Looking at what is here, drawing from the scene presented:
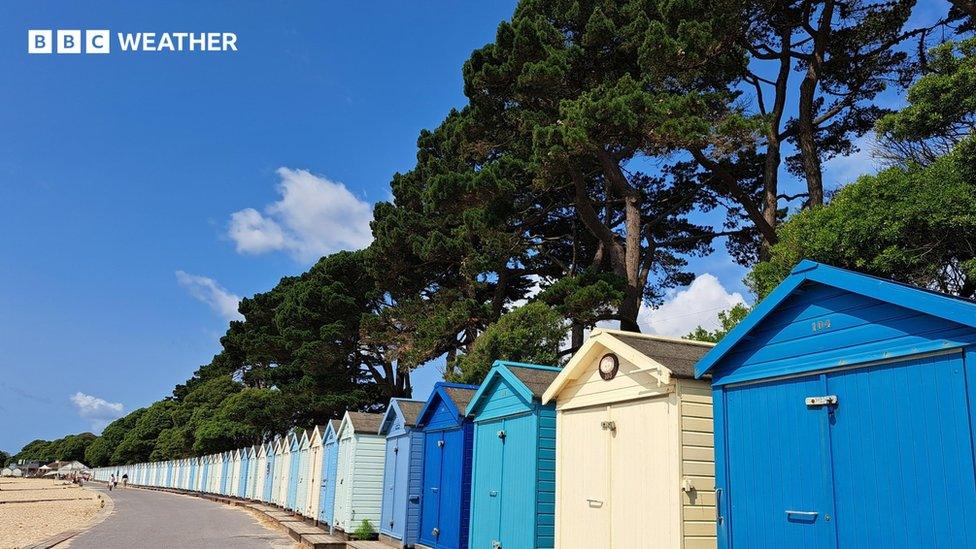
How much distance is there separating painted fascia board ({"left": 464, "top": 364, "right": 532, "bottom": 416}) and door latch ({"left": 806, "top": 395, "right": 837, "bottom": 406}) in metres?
4.76

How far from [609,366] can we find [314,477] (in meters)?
16.1

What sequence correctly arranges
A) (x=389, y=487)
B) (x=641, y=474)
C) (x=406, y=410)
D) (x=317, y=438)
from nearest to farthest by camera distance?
(x=641, y=474) → (x=406, y=410) → (x=389, y=487) → (x=317, y=438)

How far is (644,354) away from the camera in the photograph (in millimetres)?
8469

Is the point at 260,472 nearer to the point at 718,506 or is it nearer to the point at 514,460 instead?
the point at 514,460

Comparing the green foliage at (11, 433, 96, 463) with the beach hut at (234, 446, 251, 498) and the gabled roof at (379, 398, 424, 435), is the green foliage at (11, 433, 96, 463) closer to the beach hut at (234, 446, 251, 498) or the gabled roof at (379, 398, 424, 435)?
the beach hut at (234, 446, 251, 498)

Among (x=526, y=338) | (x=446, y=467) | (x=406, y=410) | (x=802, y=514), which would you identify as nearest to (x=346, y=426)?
(x=406, y=410)

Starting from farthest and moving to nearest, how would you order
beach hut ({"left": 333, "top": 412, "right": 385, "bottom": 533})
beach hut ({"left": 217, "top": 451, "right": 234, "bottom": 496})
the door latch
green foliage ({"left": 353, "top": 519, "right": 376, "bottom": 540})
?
beach hut ({"left": 217, "top": 451, "right": 234, "bottom": 496}) < beach hut ({"left": 333, "top": 412, "right": 385, "bottom": 533}) < green foliage ({"left": 353, "top": 519, "right": 376, "bottom": 540}) < the door latch

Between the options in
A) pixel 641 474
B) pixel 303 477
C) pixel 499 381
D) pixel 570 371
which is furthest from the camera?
pixel 303 477

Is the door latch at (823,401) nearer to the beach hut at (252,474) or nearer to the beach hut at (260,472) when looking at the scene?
the beach hut at (260,472)

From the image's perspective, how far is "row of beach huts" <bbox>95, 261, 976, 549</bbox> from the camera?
18.1ft

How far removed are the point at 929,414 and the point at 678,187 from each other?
21364 mm

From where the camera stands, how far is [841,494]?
604cm

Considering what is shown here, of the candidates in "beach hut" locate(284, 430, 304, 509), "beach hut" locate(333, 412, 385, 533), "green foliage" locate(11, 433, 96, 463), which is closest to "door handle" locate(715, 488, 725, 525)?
"beach hut" locate(333, 412, 385, 533)

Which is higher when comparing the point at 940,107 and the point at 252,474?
the point at 940,107
